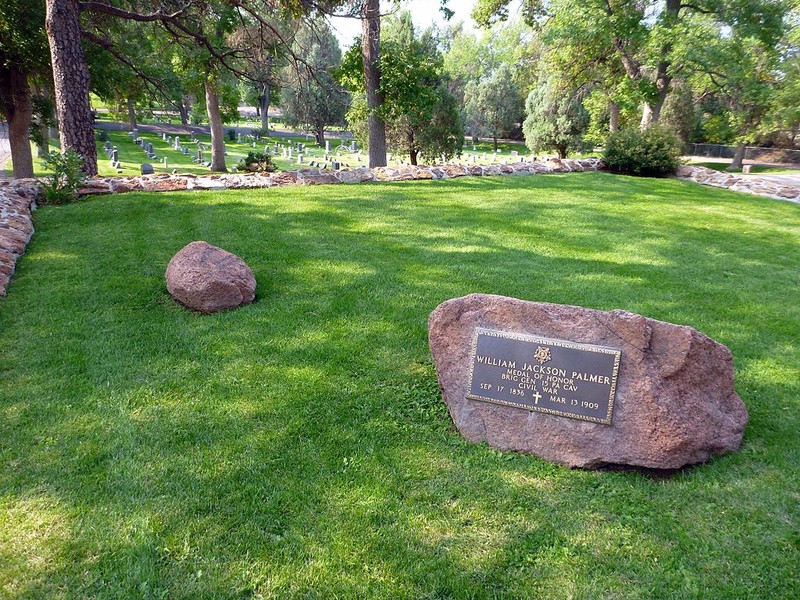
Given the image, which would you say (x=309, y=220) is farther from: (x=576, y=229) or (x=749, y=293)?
(x=749, y=293)

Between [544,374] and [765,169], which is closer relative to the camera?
[544,374]

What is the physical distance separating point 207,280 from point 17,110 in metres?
12.8

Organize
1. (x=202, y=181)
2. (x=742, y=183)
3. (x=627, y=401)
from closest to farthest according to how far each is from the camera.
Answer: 1. (x=627, y=401)
2. (x=202, y=181)
3. (x=742, y=183)

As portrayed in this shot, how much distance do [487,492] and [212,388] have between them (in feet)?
6.88

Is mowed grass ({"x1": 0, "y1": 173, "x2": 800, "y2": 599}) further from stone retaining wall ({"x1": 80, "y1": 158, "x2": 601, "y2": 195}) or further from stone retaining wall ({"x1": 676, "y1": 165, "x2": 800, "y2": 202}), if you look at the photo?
stone retaining wall ({"x1": 676, "y1": 165, "x2": 800, "y2": 202})

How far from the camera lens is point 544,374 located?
3.20 m

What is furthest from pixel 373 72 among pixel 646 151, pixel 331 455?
pixel 331 455

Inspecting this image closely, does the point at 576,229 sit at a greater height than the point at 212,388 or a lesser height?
greater

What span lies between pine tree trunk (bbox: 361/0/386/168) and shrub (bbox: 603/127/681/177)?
274 inches

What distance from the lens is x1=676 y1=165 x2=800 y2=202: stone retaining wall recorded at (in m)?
13.2

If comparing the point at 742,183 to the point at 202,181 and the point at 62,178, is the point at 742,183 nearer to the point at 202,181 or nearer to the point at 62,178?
the point at 202,181

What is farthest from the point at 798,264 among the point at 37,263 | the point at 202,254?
the point at 37,263

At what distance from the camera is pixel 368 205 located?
9578mm

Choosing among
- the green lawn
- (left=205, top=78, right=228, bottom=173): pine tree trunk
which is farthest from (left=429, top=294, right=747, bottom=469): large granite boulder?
the green lawn
